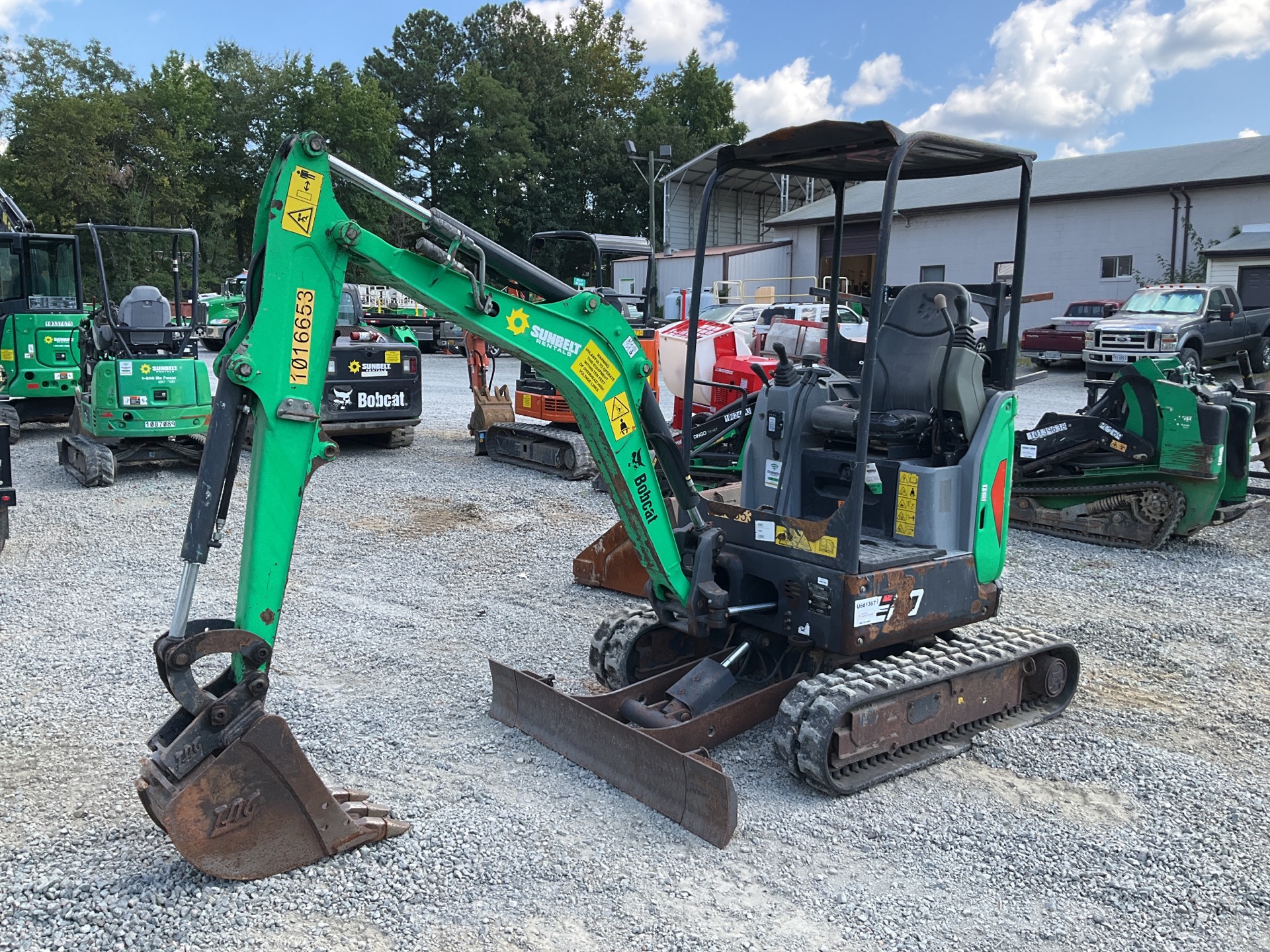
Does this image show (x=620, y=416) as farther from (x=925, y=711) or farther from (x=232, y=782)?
(x=232, y=782)

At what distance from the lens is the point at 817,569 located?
4.80 meters

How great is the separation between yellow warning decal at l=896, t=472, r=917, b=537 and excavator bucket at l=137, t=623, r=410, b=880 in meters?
2.93

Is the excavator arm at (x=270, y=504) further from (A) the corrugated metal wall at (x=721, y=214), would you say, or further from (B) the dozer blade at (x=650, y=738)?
(A) the corrugated metal wall at (x=721, y=214)

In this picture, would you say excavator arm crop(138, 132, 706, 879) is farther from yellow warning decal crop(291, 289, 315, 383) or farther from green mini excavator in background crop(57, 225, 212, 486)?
green mini excavator in background crop(57, 225, 212, 486)

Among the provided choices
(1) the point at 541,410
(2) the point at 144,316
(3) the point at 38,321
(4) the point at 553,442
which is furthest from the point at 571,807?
(3) the point at 38,321

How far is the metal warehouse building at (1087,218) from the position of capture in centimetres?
2948

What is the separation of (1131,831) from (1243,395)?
7027mm

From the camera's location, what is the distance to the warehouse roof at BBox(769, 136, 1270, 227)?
97.1 feet

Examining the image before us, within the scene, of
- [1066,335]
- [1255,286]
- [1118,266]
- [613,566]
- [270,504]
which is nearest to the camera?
[270,504]

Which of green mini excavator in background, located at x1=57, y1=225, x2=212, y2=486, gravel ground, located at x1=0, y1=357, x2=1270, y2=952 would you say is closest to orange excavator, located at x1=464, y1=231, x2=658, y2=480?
green mini excavator in background, located at x1=57, y1=225, x2=212, y2=486

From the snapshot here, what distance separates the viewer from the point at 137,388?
11648 millimetres

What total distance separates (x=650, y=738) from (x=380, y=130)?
48.5 meters

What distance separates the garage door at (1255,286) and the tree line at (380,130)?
25400 millimetres

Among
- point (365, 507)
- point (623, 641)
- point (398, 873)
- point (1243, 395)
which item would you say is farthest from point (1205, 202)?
point (398, 873)
